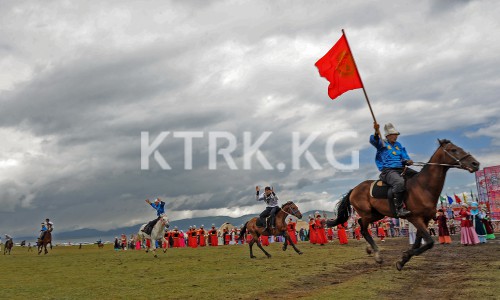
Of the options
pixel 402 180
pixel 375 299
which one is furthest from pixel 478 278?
pixel 375 299

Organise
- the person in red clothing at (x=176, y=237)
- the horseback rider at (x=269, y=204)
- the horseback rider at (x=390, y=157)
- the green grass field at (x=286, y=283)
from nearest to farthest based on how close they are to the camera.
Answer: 1. the green grass field at (x=286, y=283)
2. the horseback rider at (x=390, y=157)
3. the horseback rider at (x=269, y=204)
4. the person in red clothing at (x=176, y=237)

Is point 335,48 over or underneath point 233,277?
over

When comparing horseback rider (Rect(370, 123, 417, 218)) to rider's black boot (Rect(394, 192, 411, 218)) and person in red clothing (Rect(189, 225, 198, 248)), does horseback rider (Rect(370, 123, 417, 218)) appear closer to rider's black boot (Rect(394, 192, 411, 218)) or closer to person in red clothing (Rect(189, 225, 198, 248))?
rider's black boot (Rect(394, 192, 411, 218))

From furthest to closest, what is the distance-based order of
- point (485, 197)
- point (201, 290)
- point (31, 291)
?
point (485, 197), point (31, 291), point (201, 290)

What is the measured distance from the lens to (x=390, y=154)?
12.6 m

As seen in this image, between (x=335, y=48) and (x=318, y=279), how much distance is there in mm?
7076

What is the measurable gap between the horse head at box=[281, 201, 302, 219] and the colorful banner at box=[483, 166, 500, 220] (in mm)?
23394

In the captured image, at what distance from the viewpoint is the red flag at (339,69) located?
13727 millimetres

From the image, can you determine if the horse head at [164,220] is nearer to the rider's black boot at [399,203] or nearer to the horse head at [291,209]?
the horse head at [291,209]

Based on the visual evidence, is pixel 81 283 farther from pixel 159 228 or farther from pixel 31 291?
pixel 159 228

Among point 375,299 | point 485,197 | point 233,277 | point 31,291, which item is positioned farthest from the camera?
point 485,197

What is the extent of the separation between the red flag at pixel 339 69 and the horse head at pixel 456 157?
3.19 meters

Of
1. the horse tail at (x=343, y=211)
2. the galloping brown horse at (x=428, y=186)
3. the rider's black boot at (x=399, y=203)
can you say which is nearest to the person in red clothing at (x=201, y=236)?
the horse tail at (x=343, y=211)

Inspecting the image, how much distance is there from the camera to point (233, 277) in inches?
508
